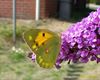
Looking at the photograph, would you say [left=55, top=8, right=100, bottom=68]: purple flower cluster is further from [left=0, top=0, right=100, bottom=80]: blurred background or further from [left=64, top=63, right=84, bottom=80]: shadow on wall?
[left=64, top=63, right=84, bottom=80]: shadow on wall

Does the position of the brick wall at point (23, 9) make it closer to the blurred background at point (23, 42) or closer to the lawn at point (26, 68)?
the blurred background at point (23, 42)

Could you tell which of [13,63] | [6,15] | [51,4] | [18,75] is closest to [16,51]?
[13,63]

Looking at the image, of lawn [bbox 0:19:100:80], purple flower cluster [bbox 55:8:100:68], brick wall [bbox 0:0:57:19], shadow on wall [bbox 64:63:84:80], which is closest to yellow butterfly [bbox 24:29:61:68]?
purple flower cluster [bbox 55:8:100:68]

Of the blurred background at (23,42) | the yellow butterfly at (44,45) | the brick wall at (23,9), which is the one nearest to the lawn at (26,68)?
the blurred background at (23,42)

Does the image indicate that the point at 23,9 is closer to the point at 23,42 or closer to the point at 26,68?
the point at 23,42

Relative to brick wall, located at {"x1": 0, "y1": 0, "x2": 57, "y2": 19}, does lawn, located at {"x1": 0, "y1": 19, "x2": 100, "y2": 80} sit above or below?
below

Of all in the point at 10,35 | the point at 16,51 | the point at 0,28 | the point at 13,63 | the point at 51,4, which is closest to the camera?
the point at 13,63

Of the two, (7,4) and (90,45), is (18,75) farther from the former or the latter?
(7,4)
